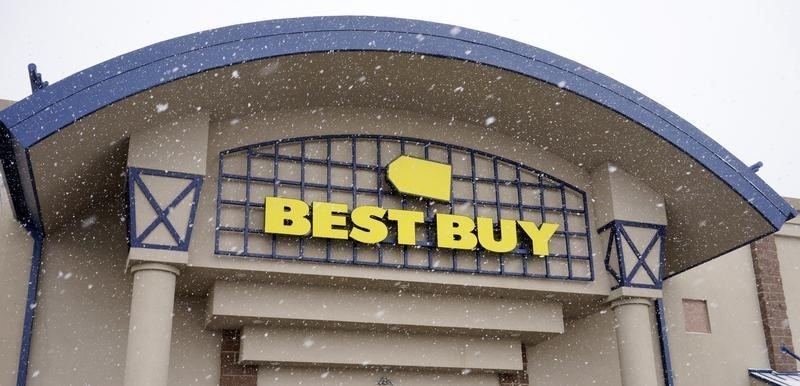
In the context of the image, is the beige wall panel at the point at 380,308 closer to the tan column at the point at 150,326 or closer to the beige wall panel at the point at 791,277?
the tan column at the point at 150,326

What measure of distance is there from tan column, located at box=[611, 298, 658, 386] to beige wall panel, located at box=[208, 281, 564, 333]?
1196mm

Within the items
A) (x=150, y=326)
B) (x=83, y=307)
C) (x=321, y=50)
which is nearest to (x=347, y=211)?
(x=321, y=50)

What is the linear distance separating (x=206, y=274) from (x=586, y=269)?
7.17m

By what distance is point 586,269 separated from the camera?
50.8 feet

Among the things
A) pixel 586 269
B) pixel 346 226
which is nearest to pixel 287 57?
pixel 346 226

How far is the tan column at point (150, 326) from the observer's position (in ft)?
38.6

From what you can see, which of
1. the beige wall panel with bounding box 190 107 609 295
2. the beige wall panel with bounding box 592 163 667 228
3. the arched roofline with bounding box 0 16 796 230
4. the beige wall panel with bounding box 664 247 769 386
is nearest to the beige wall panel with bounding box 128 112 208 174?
the beige wall panel with bounding box 190 107 609 295

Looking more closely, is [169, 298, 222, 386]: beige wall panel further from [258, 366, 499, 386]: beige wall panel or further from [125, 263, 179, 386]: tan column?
[125, 263, 179, 386]: tan column

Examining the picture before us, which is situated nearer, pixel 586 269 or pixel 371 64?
pixel 371 64

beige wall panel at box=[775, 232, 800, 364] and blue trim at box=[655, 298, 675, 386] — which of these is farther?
beige wall panel at box=[775, 232, 800, 364]

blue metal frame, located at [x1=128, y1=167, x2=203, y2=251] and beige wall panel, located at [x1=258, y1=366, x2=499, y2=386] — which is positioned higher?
blue metal frame, located at [x1=128, y1=167, x2=203, y2=251]

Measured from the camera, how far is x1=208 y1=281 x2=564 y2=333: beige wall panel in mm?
13820

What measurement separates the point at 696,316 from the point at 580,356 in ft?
11.8

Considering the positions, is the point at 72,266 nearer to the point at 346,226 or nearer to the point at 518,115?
the point at 346,226
